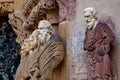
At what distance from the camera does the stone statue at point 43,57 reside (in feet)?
11.8

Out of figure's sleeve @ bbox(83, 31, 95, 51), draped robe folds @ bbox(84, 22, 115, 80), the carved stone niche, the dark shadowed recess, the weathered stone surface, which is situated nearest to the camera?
draped robe folds @ bbox(84, 22, 115, 80)

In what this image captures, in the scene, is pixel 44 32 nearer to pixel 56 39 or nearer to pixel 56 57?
pixel 56 39

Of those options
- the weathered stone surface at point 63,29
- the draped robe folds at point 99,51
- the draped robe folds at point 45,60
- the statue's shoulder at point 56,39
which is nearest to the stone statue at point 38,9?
the weathered stone surface at point 63,29

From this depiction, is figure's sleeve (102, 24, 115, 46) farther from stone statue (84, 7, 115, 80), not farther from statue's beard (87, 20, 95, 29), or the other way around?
statue's beard (87, 20, 95, 29)

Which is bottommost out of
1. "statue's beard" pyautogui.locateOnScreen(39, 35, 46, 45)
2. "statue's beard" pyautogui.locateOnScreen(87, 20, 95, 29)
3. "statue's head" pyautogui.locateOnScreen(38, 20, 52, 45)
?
"statue's beard" pyautogui.locateOnScreen(39, 35, 46, 45)

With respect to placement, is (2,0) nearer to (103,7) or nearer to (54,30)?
(54,30)

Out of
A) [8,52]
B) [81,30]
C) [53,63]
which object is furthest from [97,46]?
[8,52]

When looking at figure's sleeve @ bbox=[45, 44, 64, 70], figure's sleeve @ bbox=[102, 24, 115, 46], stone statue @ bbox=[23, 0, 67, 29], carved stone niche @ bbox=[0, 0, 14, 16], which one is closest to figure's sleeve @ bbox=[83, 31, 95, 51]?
figure's sleeve @ bbox=[102, 24, 115, 46]

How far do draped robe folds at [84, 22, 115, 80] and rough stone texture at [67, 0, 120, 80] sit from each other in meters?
0.08

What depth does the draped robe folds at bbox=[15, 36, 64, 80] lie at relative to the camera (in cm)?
359

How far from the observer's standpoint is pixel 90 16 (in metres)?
3.39

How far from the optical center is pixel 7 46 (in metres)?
5.18

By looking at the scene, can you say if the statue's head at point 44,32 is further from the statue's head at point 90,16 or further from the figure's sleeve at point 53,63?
the statue's head at point 90,16

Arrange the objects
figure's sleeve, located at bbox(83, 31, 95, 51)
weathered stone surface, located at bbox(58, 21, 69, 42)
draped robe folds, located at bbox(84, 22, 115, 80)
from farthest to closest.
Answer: weathered stone surface, located at bbox(58, 21, 69, 42) < figure's sleeve, located at bbox(83, 31, 95, 51) < draped robe folds, located at bbox(84, 22, 115, 80)
